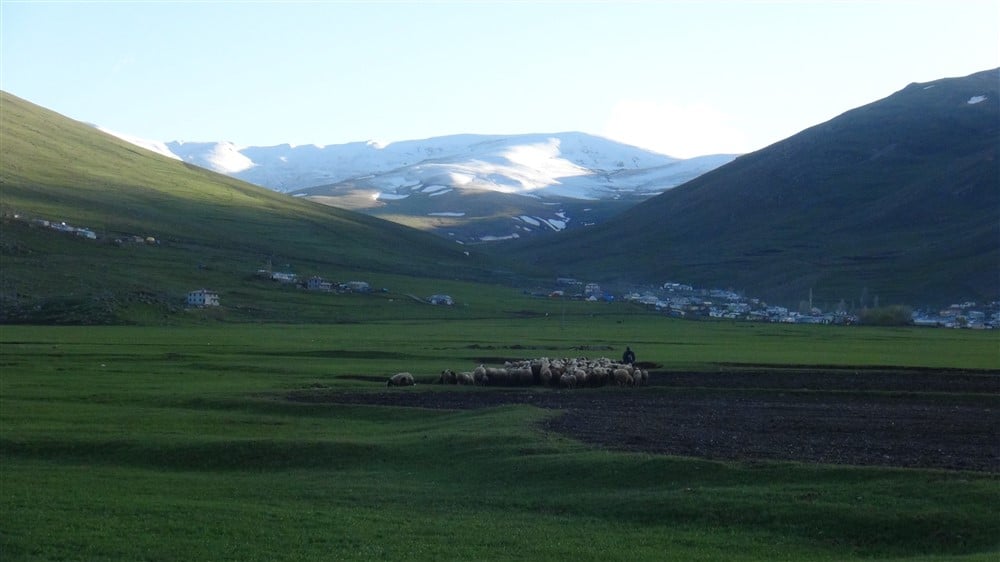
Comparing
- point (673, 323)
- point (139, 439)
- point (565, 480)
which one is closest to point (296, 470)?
point (139, 439)

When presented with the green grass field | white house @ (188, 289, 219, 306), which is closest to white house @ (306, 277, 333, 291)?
white house @ (188, 289, 219, 306)

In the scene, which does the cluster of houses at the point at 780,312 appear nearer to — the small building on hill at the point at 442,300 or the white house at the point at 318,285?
the small building on hill at the point at 442,300

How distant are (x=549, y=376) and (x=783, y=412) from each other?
1615 centimetres

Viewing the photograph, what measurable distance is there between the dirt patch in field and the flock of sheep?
5.14 feet

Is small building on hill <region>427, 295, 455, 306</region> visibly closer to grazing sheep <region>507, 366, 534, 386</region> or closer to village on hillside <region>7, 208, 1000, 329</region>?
village on hillside <region>7, 208, 1000, 329</region>

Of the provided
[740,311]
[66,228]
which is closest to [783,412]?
[740,311]

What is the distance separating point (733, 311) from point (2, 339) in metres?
122

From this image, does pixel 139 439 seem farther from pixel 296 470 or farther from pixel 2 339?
pixel 2 339

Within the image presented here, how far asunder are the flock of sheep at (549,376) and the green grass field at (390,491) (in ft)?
12.9

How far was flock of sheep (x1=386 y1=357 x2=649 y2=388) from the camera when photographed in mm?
53906

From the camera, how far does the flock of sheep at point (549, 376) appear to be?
53.9 m

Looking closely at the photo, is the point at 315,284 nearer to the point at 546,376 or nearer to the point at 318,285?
the point at 318,285

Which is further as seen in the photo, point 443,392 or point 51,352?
point 51,352

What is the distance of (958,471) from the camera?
25.4 metres
